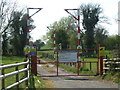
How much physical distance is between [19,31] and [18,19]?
5.23m

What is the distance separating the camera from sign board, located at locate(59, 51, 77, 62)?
16.2 metres

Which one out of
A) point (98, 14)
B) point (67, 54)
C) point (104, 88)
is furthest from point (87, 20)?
point (104, 88)

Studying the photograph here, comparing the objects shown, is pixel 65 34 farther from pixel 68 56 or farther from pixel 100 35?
pixel 68 56

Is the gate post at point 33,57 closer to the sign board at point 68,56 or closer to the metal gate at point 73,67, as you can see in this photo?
the metal gate at point 73,67

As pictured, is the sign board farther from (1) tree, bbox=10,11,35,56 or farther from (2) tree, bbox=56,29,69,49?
(1) tree, bbox=10,11,35,56

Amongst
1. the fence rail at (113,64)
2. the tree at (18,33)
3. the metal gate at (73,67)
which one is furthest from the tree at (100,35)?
the fence rail at (113,64)

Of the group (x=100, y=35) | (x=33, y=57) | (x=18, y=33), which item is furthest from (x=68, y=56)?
(x=18, y=33)

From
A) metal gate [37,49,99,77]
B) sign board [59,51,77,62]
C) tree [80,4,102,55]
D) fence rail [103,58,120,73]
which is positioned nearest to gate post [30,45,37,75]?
metal gate [37,49,99,77]

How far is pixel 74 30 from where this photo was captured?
70.9 metres

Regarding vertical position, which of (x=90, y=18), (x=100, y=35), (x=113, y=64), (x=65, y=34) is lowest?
(x=113, y=64)

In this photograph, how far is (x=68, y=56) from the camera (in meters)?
16.3

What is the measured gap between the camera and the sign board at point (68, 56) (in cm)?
1622

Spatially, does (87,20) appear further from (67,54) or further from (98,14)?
(67,54)

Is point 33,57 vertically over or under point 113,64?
over
